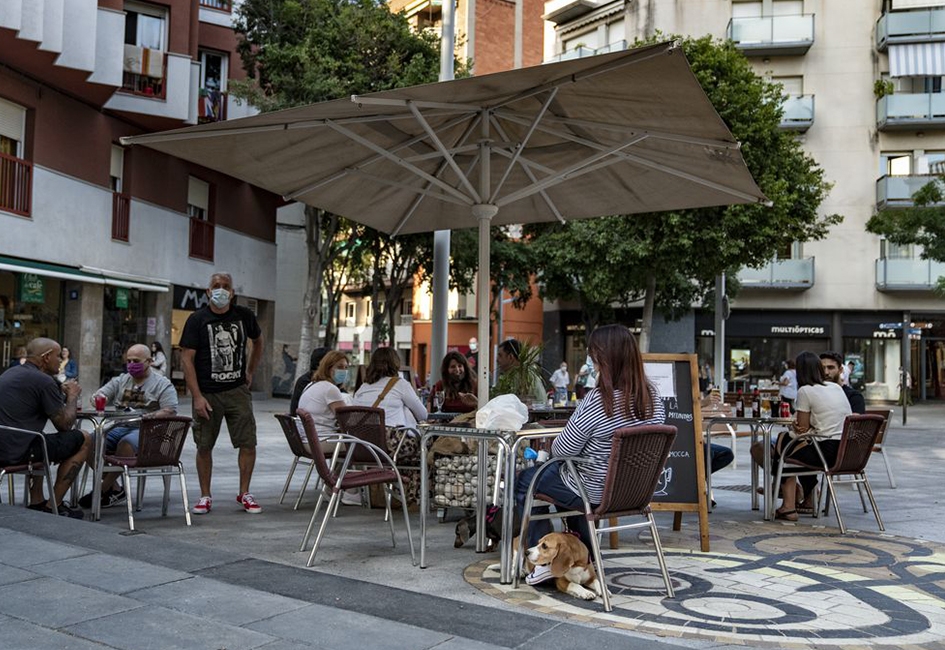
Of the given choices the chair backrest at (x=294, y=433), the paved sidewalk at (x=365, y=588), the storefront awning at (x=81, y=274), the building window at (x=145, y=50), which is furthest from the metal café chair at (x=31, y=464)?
the building window at (x=145, y=50)

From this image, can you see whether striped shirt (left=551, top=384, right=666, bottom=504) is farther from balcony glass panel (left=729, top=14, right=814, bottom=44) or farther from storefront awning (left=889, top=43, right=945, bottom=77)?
storefront awning (left=889, top=43, right=945, bottom=77)

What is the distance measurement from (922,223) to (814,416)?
16.8 metres

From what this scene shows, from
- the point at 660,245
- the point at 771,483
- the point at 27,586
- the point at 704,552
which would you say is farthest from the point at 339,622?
the point at 660,245

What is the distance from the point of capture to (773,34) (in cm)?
3788

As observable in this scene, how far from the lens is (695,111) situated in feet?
Result: 20.5

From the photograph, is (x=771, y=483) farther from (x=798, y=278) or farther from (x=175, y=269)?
(x=798, y=278)

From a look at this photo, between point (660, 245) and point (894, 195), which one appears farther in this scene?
point (894, 195)

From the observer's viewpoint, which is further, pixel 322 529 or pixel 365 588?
pixel 322 529

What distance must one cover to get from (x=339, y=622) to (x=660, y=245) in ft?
79.2

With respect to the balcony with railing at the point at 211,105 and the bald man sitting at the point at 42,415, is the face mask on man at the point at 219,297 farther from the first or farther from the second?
the balcony with railing at the point at 211,105

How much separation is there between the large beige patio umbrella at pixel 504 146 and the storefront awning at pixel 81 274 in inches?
404

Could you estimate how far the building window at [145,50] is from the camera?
2062 cm

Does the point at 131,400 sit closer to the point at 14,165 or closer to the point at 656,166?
the point at 656,166

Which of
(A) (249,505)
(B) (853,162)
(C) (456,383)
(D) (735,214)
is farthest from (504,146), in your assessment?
(B) (853,162)
